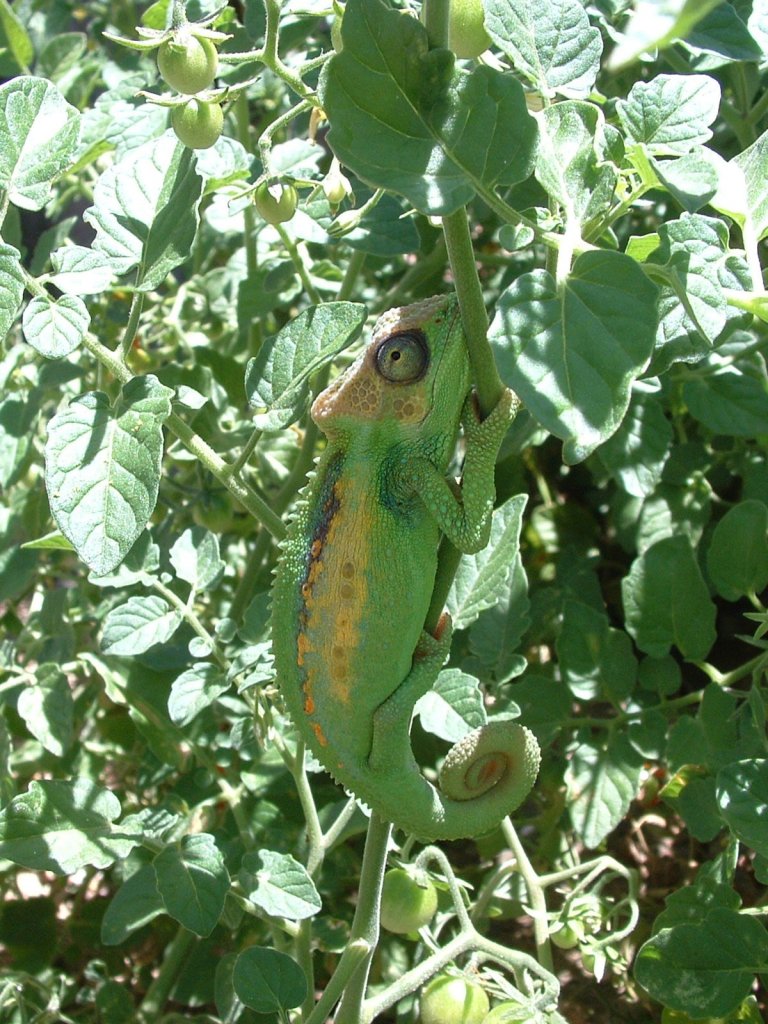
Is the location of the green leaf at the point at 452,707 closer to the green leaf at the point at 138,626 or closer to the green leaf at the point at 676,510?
the green leaf at the point at 138,626

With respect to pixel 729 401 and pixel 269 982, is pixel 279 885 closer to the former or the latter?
pixel 269 982

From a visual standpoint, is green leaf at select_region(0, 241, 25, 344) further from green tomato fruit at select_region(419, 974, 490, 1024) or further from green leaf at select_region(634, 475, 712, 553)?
green leaf at select_region(634, 475, 712, 553)

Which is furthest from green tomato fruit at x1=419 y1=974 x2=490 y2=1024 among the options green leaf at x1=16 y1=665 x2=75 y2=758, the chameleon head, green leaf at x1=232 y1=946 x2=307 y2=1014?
the chameleon head

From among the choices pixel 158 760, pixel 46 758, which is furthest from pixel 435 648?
pixel 46 758

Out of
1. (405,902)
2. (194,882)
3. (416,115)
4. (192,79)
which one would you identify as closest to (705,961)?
(405,902)

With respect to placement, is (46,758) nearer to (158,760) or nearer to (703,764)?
(158,760)

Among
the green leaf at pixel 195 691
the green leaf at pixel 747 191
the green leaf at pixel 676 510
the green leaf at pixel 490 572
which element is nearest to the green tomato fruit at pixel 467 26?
the green leaf at pixel 747 191
